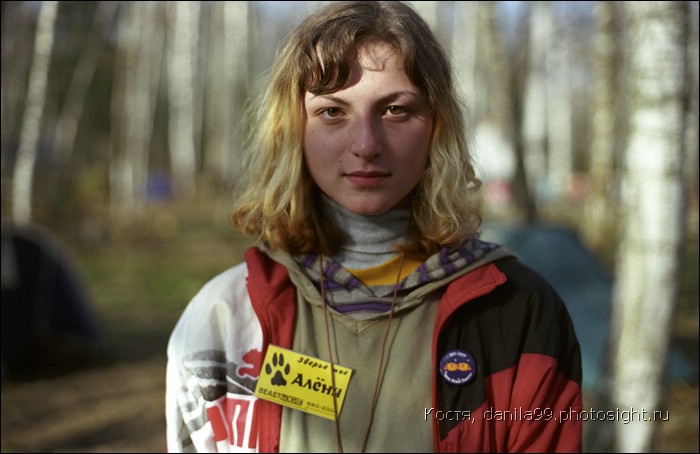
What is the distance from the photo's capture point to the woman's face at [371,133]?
1645mm

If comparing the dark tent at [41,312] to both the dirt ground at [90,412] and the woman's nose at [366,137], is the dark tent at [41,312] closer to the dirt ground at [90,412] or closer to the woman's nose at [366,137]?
the dirt ground at [90,412]

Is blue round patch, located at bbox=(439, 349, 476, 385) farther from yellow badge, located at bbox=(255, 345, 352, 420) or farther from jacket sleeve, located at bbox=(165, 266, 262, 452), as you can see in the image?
jacket sleeve, located at bbox=(165, 266, 262, 452)

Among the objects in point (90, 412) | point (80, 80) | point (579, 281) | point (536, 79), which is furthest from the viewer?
point (80, 80)

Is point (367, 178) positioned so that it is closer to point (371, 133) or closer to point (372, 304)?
point (371, 133)

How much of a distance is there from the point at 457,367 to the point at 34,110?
9.19 metres

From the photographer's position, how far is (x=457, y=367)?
1.62m

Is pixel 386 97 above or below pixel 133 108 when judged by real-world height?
above

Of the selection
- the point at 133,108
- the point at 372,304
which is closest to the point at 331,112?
the point at 372,304

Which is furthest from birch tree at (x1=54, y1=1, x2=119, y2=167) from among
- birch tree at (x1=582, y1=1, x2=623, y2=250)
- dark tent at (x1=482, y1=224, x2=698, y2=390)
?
dark tent at (x1=482, y1=224, x2=698, y2=390)

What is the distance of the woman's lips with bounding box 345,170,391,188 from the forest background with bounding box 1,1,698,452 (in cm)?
58

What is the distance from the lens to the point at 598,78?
1127 centimetres

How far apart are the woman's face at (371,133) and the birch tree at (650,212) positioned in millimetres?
1379

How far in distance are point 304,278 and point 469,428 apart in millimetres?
509

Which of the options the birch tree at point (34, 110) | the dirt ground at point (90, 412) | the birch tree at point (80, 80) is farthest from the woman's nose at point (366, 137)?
the birch tree at point (80, 80)
